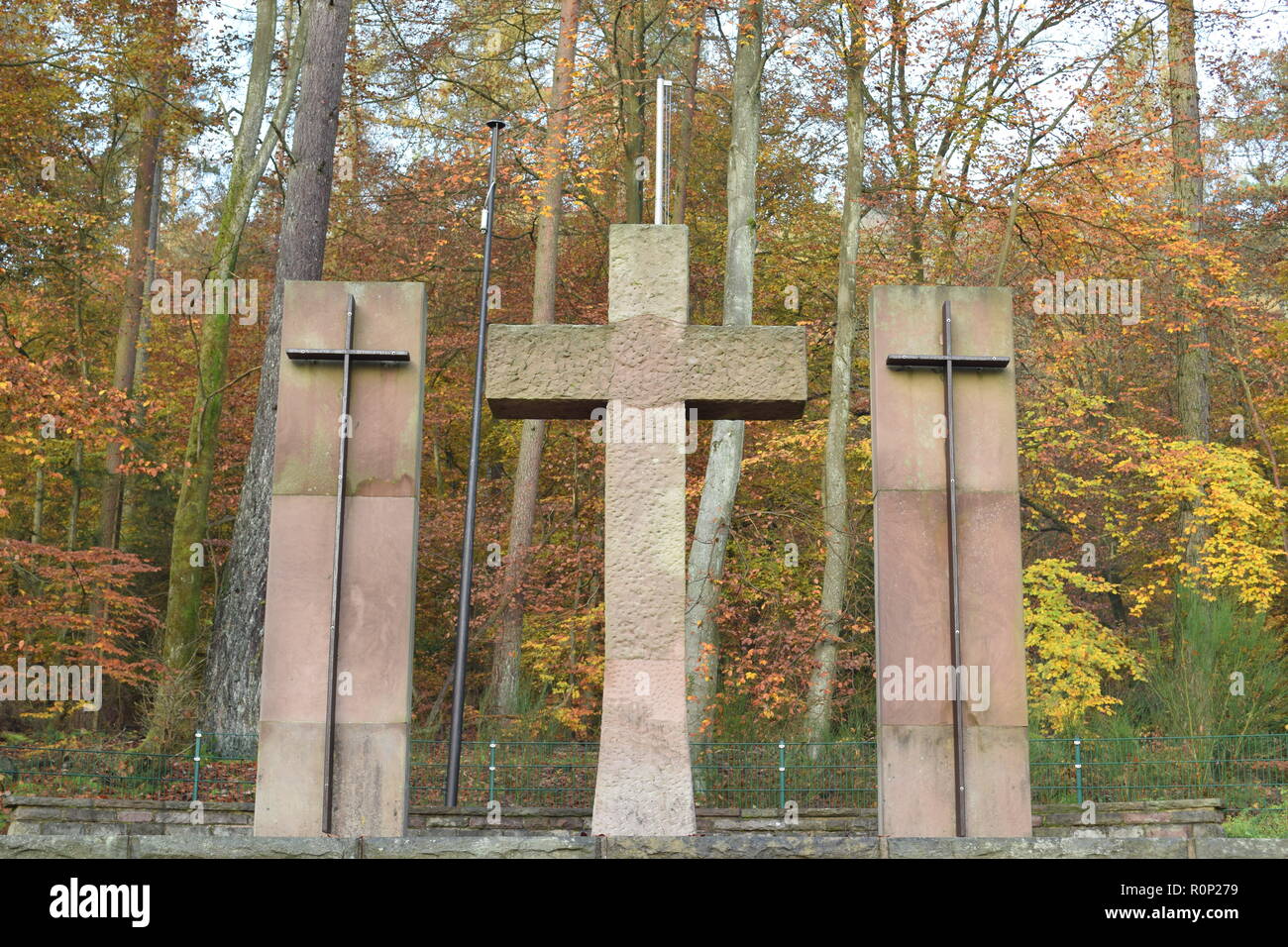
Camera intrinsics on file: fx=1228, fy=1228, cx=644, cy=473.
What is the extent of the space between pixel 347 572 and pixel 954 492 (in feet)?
12.1

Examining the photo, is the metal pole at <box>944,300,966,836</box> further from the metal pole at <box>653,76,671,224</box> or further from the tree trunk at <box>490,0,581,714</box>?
the tree trunk at <box>490,0,581,714</box>

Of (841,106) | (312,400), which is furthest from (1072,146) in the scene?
(312,400)

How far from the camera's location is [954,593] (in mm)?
7258

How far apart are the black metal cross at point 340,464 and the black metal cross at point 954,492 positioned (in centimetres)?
318

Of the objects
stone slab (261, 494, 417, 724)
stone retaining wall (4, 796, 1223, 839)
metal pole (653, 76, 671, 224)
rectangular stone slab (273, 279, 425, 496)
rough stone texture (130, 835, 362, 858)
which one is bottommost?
stone retaining wall (4, 796, 1223, 839)

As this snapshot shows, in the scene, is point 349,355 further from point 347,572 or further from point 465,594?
point 465,594

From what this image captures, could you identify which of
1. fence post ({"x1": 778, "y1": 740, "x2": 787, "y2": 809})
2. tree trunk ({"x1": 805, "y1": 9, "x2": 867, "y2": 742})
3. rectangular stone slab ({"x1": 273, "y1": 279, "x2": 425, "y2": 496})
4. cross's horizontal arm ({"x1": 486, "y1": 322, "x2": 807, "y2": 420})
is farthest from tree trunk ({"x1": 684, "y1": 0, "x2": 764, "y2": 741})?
rectangular stone slab ({"x1": 273, "y1": 279, "x2": 425, "y2": 496})

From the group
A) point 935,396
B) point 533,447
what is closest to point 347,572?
point 935,396

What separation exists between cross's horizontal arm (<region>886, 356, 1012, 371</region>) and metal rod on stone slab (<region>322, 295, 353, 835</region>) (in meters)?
3.31

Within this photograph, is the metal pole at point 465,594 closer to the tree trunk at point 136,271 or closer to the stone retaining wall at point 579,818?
the stone retaining wall at point 579,818

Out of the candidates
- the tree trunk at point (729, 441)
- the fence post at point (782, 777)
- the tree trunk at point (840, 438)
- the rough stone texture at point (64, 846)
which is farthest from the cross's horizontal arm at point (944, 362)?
the tree trunk at point (840, 438)

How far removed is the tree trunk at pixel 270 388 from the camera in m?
14.5

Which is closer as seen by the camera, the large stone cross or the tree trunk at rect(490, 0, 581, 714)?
the large stone cross

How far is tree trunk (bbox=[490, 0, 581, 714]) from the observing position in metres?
18.1
